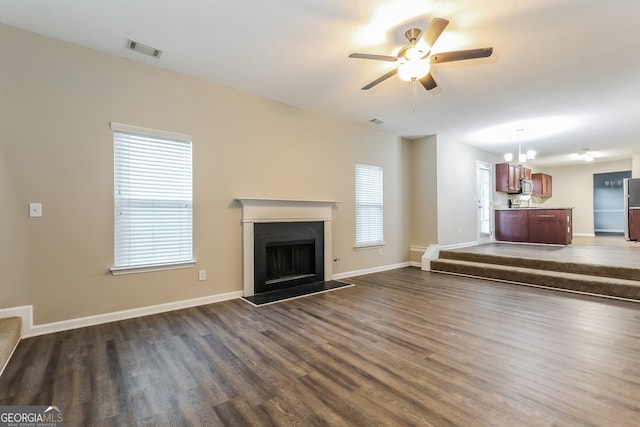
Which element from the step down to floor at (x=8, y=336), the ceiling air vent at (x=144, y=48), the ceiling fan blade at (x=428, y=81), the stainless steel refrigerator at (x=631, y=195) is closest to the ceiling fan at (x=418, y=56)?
the ceiling fan blade at (x=428, y=81)

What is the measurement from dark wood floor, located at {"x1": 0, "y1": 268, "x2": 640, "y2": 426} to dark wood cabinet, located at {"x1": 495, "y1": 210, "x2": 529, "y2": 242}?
4.28 metres

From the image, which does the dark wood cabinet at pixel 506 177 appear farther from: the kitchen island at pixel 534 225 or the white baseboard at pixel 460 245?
the white baseboard at pixel 460 245

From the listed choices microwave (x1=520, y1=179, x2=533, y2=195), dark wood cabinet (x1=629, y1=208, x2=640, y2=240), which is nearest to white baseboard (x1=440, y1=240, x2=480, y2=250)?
microwave (x1=520, y1=179, x2=533, y2=195)

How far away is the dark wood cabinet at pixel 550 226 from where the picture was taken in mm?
6926

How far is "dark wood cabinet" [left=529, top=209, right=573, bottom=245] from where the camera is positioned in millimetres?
6926

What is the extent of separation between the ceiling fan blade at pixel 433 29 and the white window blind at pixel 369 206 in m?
3.19

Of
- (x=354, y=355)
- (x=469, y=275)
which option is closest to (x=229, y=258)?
(x=354, y=355)

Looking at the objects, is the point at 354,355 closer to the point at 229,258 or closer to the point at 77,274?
the point at 229,258

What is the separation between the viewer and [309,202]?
468cm

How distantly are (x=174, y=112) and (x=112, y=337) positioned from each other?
8.30ft

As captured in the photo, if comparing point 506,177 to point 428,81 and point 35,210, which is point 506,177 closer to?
point 428,81

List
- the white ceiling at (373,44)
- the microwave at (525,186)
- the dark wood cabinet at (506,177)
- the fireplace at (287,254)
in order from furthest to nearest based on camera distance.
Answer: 1. the microwave at (525,186)
2. the dark wood cabinet at (506,177)
3. the fireplace at (287,254)
4. the white ceiling at (373,44)

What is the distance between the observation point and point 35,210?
2.77m

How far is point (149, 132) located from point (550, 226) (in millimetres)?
8545
